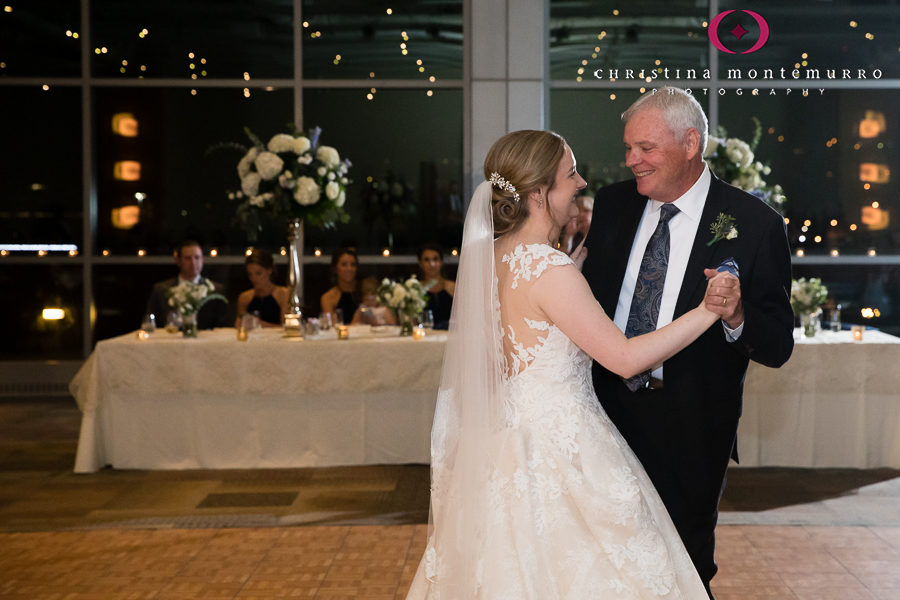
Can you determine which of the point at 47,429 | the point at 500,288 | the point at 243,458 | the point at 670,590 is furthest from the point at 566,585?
the point at 47,429

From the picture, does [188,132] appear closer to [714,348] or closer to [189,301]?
[189,301]

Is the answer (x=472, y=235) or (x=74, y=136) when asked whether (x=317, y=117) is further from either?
(x=472, y=235)

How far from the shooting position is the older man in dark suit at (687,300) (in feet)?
8.45

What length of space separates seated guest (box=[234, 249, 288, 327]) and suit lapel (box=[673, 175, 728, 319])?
4.59 meters

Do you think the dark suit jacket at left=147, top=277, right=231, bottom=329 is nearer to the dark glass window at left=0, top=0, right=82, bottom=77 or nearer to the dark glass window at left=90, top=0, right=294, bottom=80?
the dark glass window at left=90, top=0, right=294, bottom=80

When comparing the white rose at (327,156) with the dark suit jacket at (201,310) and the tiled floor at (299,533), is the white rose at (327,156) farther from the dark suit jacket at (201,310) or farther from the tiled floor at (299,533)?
the tiled floor at (299,533)

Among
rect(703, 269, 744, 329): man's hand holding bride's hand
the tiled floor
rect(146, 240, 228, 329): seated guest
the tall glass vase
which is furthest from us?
rect(146, 240, 228, 329): seated guest

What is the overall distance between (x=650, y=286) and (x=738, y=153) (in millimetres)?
3778

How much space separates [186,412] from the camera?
18.9 feet

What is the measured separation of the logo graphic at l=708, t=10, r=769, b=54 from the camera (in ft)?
30.0

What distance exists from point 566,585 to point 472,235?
94 centimetres

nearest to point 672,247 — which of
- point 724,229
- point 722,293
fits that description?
point 724,229

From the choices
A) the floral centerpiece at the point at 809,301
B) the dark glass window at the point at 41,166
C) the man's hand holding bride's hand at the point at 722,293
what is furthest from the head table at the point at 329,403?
the dark glass window at the point at 41,166

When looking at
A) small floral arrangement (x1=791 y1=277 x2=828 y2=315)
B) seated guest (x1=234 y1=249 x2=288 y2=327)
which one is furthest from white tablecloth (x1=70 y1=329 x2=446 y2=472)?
small floral arrangement (x1=791 y1=277 x2=828 y2=315)
